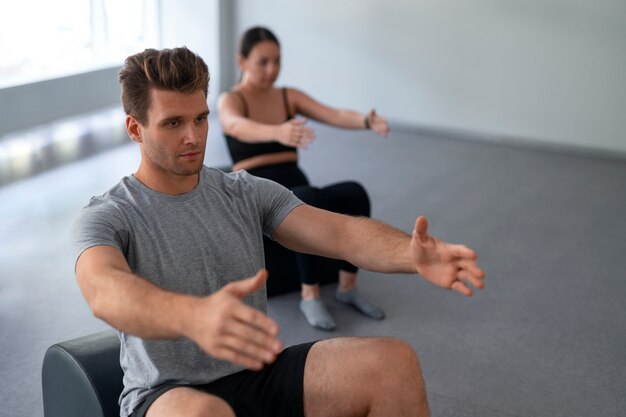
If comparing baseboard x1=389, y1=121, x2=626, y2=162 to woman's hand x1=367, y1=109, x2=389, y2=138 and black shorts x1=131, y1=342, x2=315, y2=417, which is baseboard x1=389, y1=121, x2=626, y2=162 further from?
black shorts x1=131, y1=342, x2=315, y2=417

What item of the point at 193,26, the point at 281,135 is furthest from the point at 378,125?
the point at 193,26

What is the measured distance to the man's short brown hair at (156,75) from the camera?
1.74m

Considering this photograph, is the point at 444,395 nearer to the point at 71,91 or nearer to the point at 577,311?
the point at 577,311

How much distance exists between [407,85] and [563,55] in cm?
121

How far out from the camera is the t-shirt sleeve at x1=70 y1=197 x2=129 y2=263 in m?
1.60

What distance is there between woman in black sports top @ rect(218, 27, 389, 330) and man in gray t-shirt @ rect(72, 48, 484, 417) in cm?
116

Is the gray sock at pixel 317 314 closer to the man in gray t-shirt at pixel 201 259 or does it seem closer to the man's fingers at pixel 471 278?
the man in gray t-shirt at pixel 201 259

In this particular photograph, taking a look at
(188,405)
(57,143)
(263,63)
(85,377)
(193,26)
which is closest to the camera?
(188,405)

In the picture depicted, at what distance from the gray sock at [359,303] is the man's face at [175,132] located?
1502 mm

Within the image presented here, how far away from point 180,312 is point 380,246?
25.0 inches

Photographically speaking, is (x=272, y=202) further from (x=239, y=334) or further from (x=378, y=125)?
(x=378, y=125)

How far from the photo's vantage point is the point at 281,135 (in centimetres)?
297

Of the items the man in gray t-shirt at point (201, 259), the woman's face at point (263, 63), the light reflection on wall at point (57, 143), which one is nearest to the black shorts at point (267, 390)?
the man in gray t-shirt at point (201, 259)

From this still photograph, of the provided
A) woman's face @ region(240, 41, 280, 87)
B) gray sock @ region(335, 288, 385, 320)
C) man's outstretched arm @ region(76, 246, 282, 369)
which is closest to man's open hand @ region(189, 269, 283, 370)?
man's outstretched arm @ region(76, 246, 282, 369)
